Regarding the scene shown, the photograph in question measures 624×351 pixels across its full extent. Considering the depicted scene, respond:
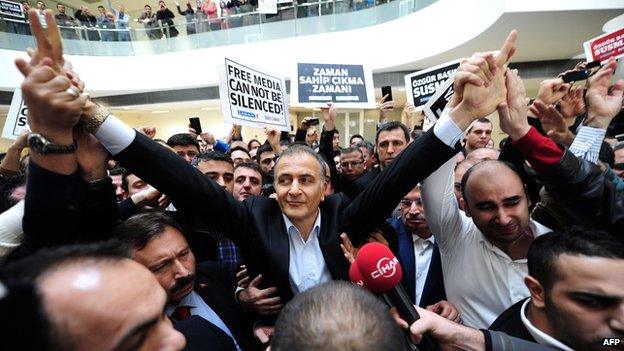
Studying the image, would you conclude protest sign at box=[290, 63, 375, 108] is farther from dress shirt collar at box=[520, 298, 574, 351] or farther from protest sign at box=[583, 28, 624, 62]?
dress shirt collar at box=[520, 298, 574, 351]

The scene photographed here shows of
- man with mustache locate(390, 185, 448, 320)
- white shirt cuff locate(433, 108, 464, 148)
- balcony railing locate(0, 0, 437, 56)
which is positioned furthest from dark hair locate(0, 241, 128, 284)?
balcony railing locate(0, 0, 437, 56)

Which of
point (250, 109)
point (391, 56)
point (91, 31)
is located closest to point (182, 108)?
point (91, 31)

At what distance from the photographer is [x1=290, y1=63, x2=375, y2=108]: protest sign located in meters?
4.14

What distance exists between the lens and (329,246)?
1.42 metres

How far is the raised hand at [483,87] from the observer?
48.0 inches

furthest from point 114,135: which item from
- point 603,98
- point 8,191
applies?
point 603,98

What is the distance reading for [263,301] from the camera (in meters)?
1.39

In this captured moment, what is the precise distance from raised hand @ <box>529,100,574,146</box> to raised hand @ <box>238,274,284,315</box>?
155cm

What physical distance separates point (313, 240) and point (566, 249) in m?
0.92

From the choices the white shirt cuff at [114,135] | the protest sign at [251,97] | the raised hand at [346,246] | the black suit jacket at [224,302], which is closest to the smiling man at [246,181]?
the protest sign at [251,97]

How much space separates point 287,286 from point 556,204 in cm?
125

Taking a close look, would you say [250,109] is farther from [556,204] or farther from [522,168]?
[556,204]

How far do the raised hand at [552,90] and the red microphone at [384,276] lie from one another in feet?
4.40

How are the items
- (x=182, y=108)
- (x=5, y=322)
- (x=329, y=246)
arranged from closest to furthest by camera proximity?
Answer: (x=5, y=322) < (x=329, y=246) < (x=182, y=108)
